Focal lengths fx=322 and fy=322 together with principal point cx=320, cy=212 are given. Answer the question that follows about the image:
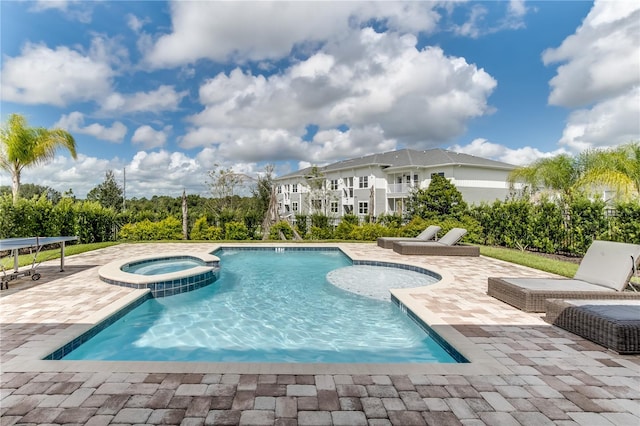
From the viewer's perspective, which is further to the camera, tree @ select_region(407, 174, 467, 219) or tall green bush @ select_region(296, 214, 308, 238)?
tree @ select_region(407, 174, 467, 219)

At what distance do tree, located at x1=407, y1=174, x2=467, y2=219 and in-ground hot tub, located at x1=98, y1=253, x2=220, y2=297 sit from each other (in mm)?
14280

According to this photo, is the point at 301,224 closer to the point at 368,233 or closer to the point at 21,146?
the point at 368,233

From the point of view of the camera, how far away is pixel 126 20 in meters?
8.97

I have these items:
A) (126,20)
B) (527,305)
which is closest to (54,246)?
(126,20)

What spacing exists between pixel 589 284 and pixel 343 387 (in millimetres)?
5091

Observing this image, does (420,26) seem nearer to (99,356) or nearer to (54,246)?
(99,356)

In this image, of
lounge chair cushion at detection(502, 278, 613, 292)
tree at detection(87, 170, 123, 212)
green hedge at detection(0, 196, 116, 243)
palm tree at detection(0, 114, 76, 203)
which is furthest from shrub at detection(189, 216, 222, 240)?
tree at detection(87, 170, 123, 212)

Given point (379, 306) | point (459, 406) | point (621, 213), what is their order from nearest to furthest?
1. point (459, 406)
2. point (379, 306)
3. point (621, 213)

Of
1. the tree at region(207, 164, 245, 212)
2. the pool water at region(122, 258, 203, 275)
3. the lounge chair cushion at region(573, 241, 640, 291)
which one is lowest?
the pool water at region(122, 258, 203, 275)

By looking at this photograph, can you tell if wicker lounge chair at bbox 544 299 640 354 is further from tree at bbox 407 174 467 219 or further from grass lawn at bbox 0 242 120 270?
tree at bbox 407 174 467 219

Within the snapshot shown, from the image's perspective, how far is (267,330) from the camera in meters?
5.54

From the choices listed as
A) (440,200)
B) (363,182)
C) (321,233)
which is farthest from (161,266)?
(363,182)

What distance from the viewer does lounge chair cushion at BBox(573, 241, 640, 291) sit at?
5.19 meters

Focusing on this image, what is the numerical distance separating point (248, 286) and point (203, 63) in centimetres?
1278
